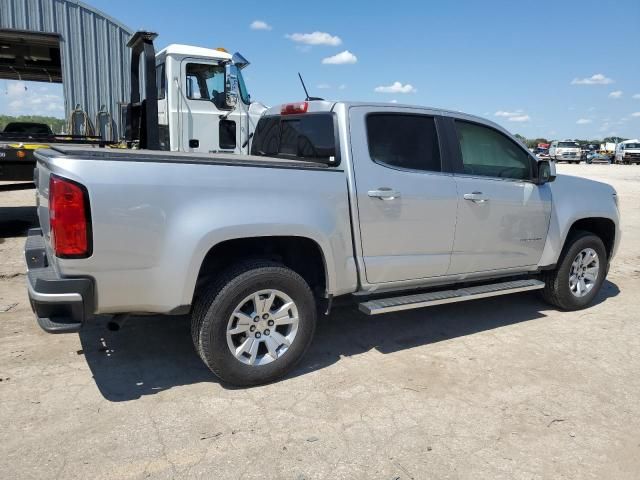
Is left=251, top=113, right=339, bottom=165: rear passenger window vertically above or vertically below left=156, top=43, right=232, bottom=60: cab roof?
below

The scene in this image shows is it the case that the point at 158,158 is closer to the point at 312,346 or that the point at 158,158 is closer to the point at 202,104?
the point at 312,346

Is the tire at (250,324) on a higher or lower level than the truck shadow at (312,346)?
higher

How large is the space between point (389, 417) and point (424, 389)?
0.48 metres

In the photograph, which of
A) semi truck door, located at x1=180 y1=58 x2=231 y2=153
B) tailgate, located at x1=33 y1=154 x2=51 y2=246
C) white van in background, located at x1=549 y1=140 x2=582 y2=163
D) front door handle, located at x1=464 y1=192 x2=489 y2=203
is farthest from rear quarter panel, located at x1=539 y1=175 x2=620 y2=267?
white van in background, located at x1=549 y1=140 x2=582 y2=163

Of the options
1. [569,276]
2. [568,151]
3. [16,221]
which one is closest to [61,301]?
[569,276]

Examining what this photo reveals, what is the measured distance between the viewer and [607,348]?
434cm

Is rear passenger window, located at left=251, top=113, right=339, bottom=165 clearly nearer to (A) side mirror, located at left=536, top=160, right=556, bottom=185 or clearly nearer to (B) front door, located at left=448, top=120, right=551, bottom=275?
(B) front door, located at left=448, top=120, right=551, bottom=275

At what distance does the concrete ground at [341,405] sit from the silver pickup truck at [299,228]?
0.42 m

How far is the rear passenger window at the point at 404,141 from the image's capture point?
12.9ft

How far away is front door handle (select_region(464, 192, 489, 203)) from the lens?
4227 millimetres

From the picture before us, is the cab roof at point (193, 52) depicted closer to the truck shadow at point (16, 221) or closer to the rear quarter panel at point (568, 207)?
the truck shadow at point (16, 221)

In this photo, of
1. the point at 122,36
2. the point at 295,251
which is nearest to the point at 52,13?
the point at 122,36

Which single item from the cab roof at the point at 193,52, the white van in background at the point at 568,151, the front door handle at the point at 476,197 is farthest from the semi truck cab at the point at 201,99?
the white van in background at the point at 568,151

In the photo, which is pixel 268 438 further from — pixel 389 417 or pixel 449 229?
pixel 449 229
